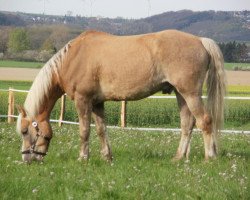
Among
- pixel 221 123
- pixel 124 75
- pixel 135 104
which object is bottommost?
pixel 135 104

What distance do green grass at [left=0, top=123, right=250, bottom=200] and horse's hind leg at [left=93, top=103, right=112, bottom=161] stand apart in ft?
0.70

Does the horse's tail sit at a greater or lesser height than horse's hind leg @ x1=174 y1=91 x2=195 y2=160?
greater

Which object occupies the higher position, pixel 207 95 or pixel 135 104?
pixel 207 95

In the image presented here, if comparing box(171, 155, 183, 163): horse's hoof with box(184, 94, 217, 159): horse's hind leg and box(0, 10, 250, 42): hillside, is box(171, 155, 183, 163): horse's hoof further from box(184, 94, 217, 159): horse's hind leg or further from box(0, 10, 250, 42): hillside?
box(0, 10, 250, 42): hillside

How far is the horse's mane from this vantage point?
30.9 ft

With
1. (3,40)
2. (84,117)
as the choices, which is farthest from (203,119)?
(3,40)

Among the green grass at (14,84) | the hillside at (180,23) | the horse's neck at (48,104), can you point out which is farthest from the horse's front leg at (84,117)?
the hillside at (180,23)

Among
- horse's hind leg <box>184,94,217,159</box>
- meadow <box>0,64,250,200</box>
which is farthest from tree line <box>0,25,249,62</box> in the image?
horse's hind leg <box>184,94,217,159</box>

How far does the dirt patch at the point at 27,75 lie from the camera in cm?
5778

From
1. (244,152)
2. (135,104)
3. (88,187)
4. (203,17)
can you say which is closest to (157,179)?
(88,187)

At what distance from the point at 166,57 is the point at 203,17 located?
14243 centimetres

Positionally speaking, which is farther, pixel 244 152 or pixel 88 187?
pixel 244 152

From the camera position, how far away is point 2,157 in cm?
909

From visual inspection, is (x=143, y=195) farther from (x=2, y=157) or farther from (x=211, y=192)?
(x=2, y=157)
